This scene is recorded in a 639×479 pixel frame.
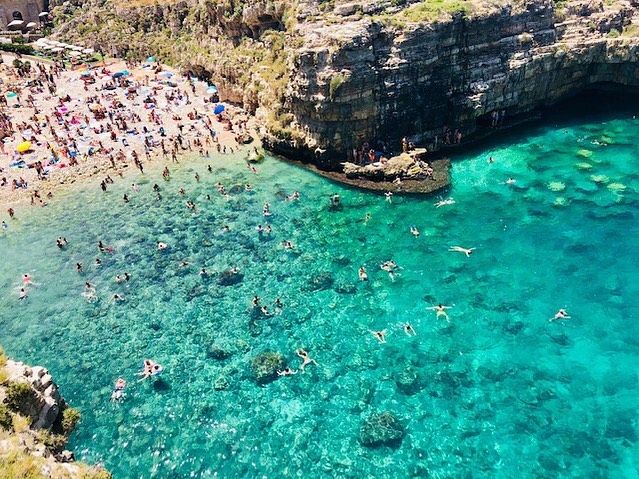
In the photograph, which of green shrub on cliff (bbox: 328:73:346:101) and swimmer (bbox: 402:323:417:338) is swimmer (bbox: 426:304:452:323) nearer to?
swimmer (bbox: 402:323:417:338)

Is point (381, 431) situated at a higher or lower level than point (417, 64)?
lower

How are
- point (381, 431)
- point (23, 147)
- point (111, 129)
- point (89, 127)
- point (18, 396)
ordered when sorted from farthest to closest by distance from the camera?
point (89, 127) < point (111, 129) < point (23, 147) < point (381, 431) < point (18, 396)

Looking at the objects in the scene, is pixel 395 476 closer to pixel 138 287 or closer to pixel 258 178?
pixel 138 287

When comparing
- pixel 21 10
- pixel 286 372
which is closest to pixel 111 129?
pixel 286 372

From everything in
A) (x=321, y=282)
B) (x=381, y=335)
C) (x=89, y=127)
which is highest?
(x=89, y=127)

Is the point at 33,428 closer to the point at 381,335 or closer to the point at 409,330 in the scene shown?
the point at 381,335

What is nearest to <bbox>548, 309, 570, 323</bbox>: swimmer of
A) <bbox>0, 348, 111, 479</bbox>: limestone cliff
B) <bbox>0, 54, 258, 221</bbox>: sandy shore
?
<bbox>0, 348, 111, 479</bbox>: limestone cliff

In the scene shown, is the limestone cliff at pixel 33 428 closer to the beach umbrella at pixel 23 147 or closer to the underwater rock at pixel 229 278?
the underwater rock at pixel 229 278
